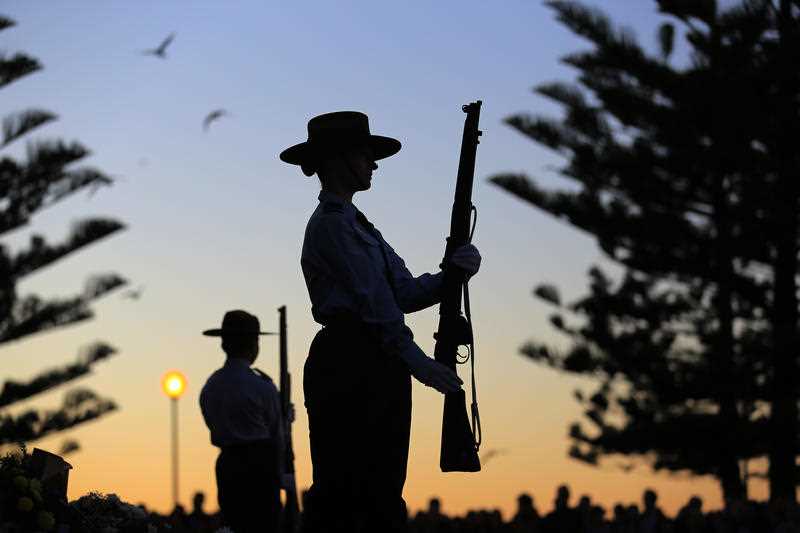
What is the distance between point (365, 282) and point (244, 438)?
7.73ft

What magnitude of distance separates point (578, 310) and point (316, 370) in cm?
2070

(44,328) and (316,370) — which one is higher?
(44,328)

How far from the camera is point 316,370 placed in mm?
5441

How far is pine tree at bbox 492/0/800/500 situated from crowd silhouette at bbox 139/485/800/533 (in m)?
12.1

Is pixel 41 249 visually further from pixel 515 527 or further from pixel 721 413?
pixel 515 527

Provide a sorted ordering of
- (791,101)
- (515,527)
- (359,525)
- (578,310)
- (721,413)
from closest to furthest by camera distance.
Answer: (359,525) < (515,527) < (791,101) < (721,413) < (578,310)

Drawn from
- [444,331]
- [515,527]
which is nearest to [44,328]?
[515,527]

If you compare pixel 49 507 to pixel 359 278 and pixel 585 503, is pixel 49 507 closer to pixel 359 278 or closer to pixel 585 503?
pixel 359 278

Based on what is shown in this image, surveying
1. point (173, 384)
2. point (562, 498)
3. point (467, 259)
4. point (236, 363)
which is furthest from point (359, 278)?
point (173, 384)

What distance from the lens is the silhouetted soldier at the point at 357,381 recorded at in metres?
5.36

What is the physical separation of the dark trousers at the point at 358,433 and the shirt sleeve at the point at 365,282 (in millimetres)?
61

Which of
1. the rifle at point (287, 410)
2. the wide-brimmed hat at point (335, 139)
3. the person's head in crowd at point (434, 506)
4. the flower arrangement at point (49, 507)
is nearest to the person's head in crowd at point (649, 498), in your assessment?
the person's head in crowd at point (434, 506)

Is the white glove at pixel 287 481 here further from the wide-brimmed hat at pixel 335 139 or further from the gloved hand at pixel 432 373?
the gloved hand at pixel 432 373

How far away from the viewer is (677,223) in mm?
24078
